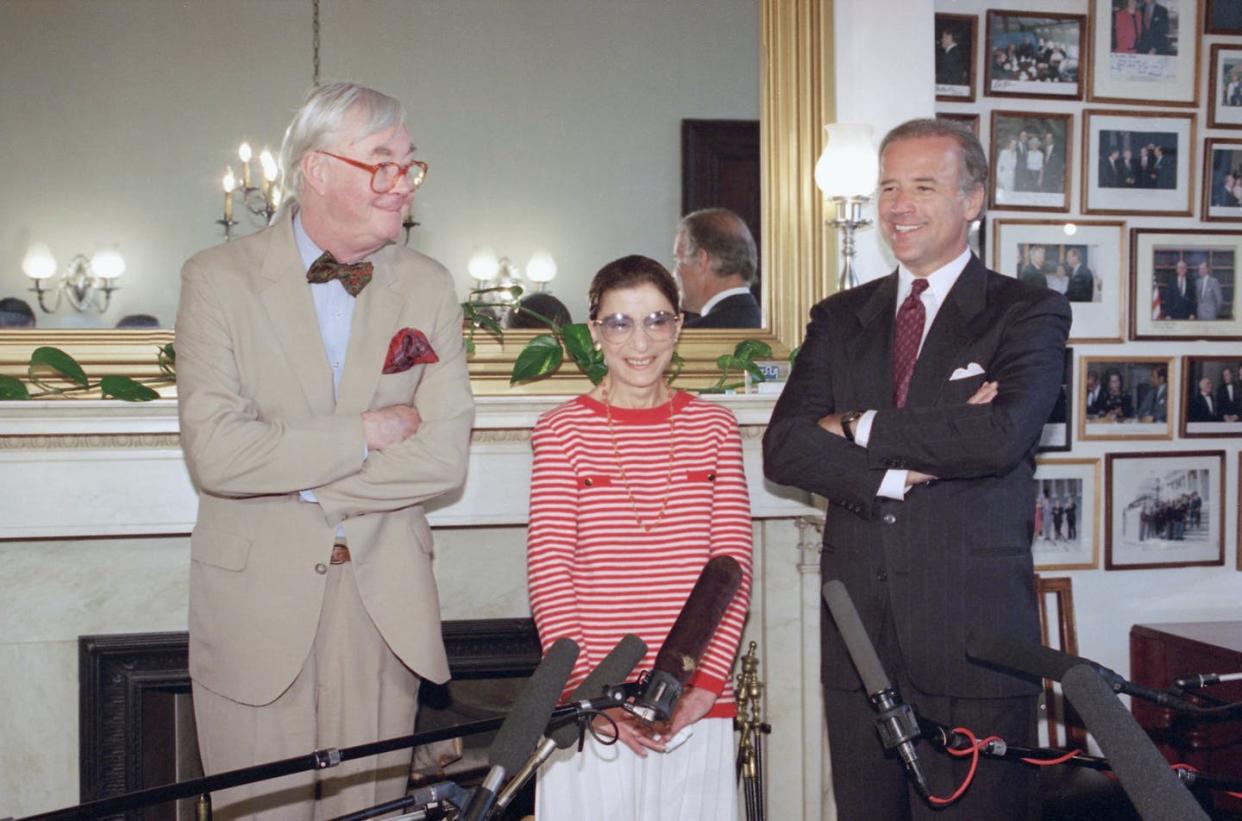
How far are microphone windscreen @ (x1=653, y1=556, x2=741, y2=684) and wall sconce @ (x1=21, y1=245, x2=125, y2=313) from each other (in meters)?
2.26

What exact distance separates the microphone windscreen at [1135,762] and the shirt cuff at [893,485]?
1280 mm

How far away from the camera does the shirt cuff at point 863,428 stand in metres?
2.25

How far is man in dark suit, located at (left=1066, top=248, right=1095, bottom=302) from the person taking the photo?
384cm

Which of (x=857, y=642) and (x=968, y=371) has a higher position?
(x=968, y=371)

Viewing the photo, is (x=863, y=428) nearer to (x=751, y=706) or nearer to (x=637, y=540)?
(x=637, y=540)

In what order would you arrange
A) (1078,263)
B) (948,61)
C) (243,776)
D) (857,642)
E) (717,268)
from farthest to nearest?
1. (1078,263)
2. (948,61)
3. (717,268)
4. (857,642)
5. (243,776)

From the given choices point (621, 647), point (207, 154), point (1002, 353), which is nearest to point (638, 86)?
point (207, 154)

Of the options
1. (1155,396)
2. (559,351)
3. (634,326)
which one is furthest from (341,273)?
(1155,396)

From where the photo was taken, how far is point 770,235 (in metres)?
3.30

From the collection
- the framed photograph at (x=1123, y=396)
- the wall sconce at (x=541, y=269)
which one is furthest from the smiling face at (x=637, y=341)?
the framed photograph at (x=1123, y=396)

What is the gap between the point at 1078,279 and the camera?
12.6ft

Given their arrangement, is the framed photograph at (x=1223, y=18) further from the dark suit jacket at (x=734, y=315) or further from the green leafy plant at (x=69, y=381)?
the green leafy plant at (x=69, y=381)

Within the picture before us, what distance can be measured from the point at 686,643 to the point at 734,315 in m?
2.24

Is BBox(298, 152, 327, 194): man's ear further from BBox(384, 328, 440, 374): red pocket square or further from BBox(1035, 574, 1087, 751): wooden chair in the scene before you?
BBox(1035, 574, 1087, 751): wooden chair
